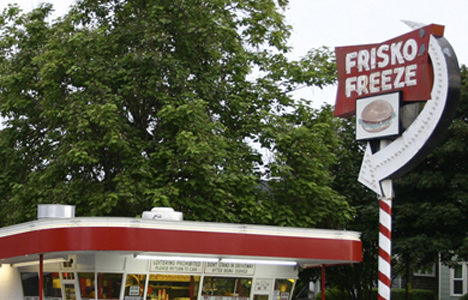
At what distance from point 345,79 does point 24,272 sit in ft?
31.7

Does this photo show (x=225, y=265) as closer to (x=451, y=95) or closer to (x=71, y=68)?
(x=451, y=95)

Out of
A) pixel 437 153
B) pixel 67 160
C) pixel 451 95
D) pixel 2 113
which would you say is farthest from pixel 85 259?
pixel 437 153

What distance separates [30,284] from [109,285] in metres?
3.52

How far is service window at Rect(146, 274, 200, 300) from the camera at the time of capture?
59.0 feet

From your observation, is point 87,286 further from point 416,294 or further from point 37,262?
point 416,294

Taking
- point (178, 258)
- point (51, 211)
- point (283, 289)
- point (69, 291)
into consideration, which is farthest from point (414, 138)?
point (69, 291)

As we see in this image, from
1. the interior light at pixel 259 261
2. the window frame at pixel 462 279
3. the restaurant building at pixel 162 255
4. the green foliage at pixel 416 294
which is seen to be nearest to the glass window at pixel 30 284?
the restaurant building at pixel 162 255

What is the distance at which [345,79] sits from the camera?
61.5 ft

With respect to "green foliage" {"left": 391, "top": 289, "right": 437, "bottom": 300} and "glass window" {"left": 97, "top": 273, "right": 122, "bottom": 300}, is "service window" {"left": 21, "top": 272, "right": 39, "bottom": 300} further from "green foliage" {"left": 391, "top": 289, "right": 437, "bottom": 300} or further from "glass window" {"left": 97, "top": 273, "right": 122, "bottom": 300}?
"green foliage" {"left": 391, "top": 289, "right": 437, "bottom": 300}

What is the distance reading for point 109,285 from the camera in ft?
58.4

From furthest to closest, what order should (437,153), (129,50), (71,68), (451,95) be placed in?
(437,153) → (129,50) → (71,68) → (451,95)

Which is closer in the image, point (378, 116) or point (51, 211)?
point (378, 116)

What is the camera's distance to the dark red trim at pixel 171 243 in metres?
16.6

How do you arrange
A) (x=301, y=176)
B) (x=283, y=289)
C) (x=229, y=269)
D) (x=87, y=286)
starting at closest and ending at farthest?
(x=87, y=286), (x=229, y=269), (x=283, y=289), (x=301, y=176)
